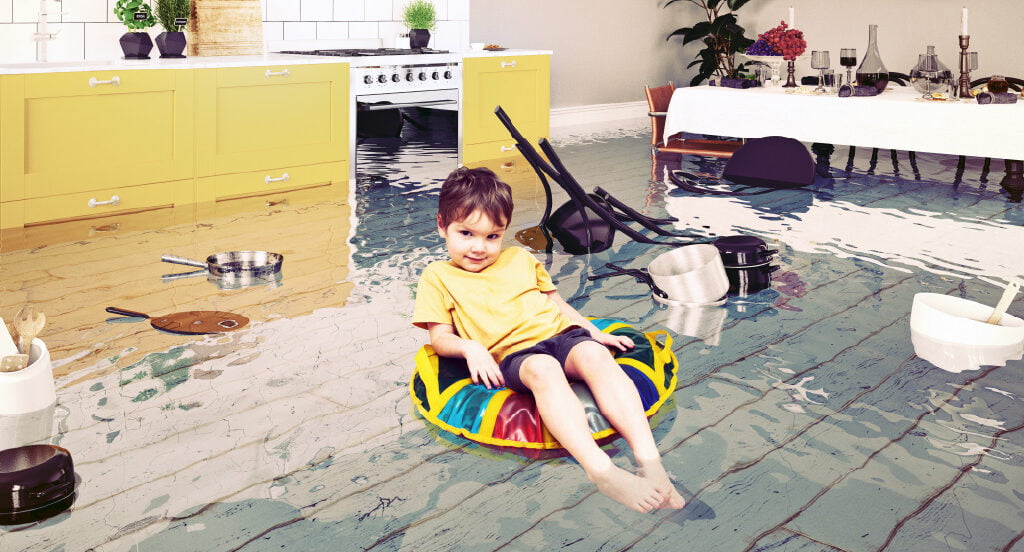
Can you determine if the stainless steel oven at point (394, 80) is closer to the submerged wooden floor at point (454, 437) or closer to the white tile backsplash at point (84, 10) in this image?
the white tile backsplash at point (84, 10)

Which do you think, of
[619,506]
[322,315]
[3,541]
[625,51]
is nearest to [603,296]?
[322,315]

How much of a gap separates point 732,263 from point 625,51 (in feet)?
19.9

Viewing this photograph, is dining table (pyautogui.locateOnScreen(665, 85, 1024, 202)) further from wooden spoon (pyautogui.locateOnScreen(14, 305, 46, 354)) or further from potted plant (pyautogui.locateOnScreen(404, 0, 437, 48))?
wooden spoon (pyautogui.locateOnScreen(14, 305, 46, 354))

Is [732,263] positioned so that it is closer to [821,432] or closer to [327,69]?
[821,432]

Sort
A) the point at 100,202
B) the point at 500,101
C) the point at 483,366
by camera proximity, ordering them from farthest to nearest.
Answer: the point at 500,101
the point at 100,202
the point at 483,366

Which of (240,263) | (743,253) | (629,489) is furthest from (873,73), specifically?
(629,489)

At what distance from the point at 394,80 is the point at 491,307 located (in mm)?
3633

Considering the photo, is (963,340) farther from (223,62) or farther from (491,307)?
(223,62)

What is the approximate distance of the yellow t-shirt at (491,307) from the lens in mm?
2359

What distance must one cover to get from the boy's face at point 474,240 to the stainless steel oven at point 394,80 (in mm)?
3432

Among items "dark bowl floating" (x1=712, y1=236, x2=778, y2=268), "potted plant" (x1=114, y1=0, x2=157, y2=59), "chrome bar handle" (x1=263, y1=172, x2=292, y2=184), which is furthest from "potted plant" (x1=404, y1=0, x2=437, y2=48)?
"dark bowl floating" (x1=712, y1=236, x2=778, y2=268)

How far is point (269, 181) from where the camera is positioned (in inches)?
209

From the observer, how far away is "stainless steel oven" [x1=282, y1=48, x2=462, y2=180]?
18.5 feet

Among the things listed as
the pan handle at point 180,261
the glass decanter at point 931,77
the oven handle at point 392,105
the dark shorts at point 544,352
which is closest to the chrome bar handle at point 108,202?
the pan handle at point 180,261
